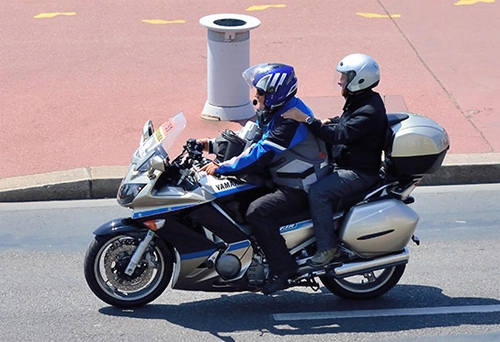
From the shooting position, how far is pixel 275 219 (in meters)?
6.31

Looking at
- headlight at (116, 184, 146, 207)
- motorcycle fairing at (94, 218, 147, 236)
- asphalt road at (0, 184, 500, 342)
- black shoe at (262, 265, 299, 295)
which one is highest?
headlight at (116, 184, 146, 207)

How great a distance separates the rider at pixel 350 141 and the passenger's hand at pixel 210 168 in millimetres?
583

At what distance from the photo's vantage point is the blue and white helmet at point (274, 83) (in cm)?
617

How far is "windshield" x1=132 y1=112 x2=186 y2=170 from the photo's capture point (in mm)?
6195

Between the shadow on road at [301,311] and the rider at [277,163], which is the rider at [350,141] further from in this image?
the shadow on road at [301,311]

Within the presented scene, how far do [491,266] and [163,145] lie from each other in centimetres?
291

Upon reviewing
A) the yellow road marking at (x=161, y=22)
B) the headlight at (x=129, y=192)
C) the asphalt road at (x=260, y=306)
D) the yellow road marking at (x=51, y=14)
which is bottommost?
the yellow road marking at (x=51, y=14)

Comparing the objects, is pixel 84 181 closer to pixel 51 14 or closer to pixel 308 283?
pixel 308 283

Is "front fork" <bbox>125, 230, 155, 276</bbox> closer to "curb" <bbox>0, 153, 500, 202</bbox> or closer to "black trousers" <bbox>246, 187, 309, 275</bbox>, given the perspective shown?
"black trousers" <bbox>246, 187, 309, 275</bbox>

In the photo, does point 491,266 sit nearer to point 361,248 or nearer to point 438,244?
point 438,244

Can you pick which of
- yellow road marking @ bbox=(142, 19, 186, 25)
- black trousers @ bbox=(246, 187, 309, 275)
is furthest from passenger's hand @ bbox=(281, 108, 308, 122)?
yellow road marking @ bbox=(142, 19, 186, 25)

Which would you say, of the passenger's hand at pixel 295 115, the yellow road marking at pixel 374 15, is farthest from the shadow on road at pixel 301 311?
the yellow road marking at pixel 374 15

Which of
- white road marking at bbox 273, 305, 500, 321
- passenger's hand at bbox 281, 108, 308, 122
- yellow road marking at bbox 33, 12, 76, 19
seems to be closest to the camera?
passenger's hand at bbox 281, 108, 308, 122

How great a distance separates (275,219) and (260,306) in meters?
0.73
